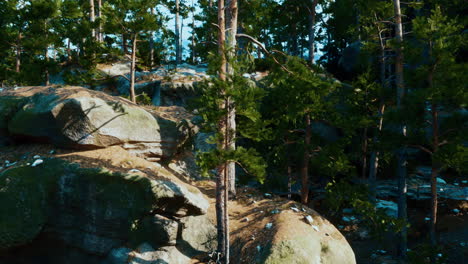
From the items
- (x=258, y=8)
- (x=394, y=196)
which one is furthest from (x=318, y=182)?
(x=258, y=8)

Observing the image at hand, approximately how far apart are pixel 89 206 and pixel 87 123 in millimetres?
2657

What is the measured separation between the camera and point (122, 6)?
12.4m

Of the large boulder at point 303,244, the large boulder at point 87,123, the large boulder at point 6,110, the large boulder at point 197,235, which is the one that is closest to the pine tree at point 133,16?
the large boulder at point 87,123

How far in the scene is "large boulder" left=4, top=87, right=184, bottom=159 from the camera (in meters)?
10.1

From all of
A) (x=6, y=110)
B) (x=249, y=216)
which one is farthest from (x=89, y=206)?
(x=6, y=110)

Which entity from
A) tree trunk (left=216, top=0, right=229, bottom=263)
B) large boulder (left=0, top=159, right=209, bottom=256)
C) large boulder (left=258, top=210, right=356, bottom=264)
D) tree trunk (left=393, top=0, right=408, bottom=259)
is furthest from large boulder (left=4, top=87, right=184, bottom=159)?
tree trunk (left=393, top=0, right=408, bottom=259)

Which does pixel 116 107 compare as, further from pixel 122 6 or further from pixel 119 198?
pixel 122 6

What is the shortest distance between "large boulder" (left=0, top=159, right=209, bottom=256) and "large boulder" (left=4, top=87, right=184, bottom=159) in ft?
4.52

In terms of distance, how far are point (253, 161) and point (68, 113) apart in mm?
6087

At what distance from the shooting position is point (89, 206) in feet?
29.1

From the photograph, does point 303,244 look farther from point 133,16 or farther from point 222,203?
point 133,16

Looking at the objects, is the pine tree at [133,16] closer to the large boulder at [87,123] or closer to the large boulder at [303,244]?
the large boulder at [87,123]

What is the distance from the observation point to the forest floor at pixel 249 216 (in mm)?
9224

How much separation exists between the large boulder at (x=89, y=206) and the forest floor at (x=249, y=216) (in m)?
0.64
